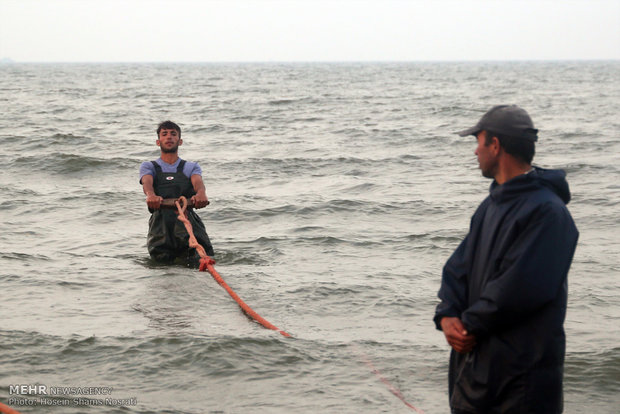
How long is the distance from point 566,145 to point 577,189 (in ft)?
23.4

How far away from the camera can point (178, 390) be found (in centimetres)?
507

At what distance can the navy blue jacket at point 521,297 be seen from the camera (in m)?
2.86

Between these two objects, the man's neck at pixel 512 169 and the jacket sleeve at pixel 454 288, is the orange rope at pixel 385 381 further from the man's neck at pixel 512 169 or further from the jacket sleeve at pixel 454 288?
A: the man's neck at pixel 512 169

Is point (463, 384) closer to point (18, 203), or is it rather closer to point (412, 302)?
point (412, 302)

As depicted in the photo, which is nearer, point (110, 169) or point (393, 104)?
point (110, 169)

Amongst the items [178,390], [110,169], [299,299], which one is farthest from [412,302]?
[110,169]

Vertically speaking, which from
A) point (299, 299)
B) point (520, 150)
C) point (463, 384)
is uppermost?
point (520, 150)

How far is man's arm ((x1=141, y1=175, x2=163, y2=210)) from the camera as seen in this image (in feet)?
24.3

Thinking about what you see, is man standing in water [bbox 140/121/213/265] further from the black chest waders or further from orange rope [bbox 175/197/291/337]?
orange rope [bbox 175/197/291/337]

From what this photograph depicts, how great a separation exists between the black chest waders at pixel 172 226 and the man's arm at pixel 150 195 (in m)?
0.10

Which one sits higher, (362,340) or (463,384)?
(463,384)

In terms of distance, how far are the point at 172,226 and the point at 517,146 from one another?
212 inches

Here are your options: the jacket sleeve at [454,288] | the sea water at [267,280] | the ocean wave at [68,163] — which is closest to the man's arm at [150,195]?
the sea water at [267,280]

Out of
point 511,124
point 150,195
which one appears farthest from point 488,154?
point 150,195
